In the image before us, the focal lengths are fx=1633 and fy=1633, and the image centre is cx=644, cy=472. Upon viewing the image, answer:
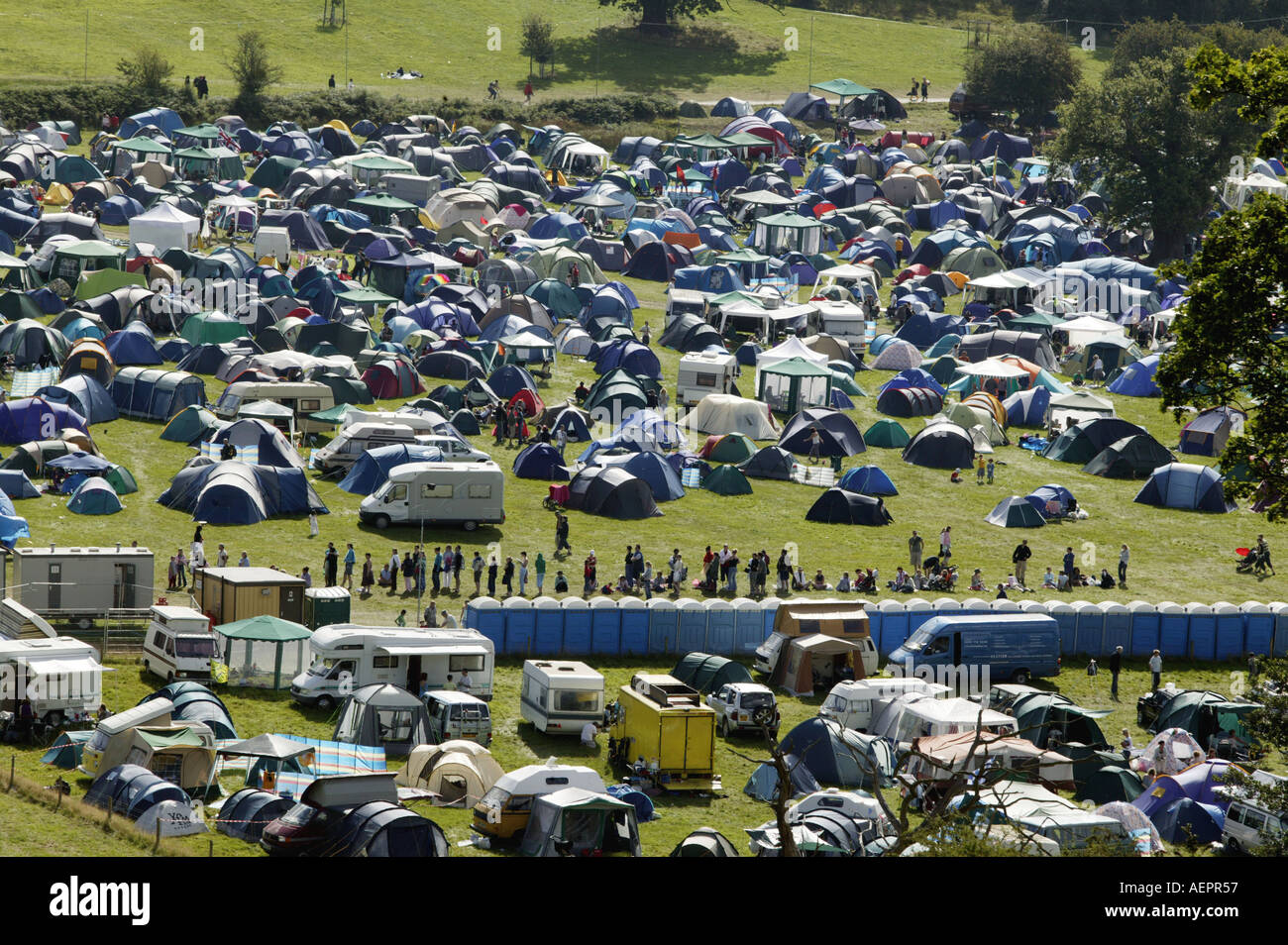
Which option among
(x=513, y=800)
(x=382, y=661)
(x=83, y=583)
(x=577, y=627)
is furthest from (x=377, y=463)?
(x=513, y=800)

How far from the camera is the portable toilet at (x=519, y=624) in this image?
31.5m

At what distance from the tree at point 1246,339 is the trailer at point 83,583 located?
19.1 m

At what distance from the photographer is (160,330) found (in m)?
52.9

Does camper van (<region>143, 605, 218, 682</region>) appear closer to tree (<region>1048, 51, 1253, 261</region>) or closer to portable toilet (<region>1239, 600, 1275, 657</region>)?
portable toilet (<region>1239, 600, 1275, 657</region>)

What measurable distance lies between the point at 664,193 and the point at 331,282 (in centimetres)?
2852

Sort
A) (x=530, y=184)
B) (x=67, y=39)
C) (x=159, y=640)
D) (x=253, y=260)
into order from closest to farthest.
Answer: (x=159, y=640), (x=253, y=260), (x=530, y=184), (x=67, y=39)

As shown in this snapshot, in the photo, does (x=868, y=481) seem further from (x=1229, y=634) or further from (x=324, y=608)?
(x=324, y=608)

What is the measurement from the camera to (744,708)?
2867cm

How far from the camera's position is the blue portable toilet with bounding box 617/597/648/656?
3216 centimetres

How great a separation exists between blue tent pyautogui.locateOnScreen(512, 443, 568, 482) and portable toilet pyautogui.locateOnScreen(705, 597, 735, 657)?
35.8 feet

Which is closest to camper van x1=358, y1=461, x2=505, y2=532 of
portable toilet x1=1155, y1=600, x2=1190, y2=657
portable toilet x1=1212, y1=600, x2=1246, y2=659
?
portable toilet x1=1155, y1=600, x2=1190, y2=657

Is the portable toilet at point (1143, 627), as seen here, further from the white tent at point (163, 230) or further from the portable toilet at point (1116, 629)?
the white tent at point (163, 230)
